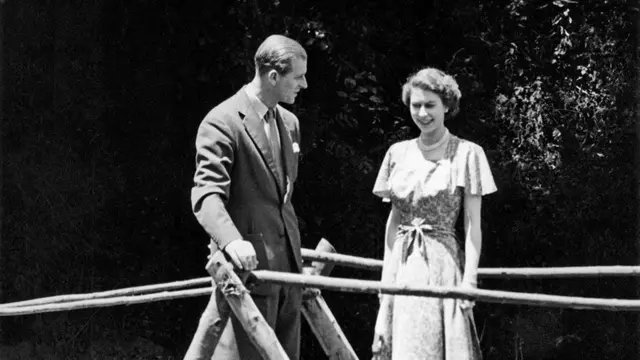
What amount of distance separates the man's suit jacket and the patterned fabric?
67 cm

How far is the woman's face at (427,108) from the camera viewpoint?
639 centimetres

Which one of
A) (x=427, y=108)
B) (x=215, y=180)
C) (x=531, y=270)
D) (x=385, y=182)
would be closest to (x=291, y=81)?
(x=215, y=180)

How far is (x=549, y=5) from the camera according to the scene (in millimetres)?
11023

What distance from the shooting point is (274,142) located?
6.13 meters

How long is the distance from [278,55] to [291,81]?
0.44 feet

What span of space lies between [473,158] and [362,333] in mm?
4733

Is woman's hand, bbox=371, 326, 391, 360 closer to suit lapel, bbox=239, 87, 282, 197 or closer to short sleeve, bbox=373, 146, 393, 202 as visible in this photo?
short sleeve, bbox=373, 146, 393, 202

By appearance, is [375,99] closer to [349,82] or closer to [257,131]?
[349,82]

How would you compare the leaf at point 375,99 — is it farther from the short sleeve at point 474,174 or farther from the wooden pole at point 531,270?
the short sleeve at point 474,174

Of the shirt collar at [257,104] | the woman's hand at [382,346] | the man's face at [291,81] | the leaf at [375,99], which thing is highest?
the leaf at [375,99]

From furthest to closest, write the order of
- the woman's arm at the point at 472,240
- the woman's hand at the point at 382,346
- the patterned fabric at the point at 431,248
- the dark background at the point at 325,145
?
the dark background at the point at 325,145 < the woman's hand at the point at 382,346 < the patterned fabric at the point at 431,248 < the woman's arm at the point at 472,240

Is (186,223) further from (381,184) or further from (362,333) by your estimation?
(381,184)

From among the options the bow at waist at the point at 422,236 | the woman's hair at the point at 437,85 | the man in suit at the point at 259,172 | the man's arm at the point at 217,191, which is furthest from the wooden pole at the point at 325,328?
the woman's hair at the point at 437,85

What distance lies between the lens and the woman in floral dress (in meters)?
6.38
